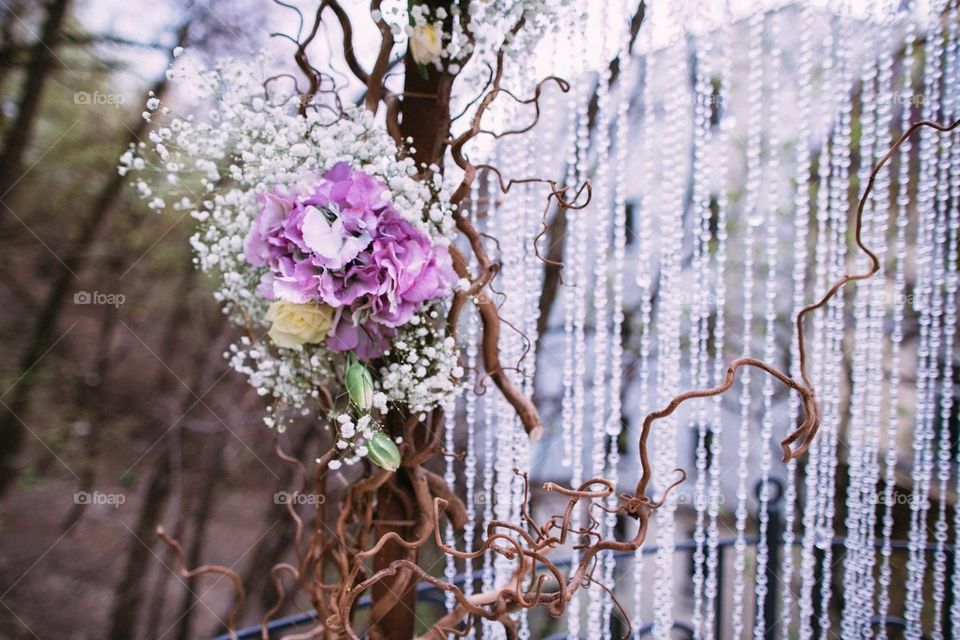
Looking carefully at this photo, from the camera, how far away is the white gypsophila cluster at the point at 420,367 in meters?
0.68

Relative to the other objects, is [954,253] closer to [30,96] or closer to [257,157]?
[257,157]

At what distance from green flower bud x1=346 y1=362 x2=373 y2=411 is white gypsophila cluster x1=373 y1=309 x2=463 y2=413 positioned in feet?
0.10

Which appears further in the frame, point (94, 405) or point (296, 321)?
point (94, 405)

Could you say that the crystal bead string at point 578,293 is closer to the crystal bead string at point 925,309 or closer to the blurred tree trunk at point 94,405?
the crystal bead string at point 925,309

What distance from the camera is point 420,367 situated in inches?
27.0

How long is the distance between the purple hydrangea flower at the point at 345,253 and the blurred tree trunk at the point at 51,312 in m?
1.09

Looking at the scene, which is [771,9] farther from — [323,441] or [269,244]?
[323,441]

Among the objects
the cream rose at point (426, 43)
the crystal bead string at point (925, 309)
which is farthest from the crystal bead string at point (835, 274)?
the cream rose at point (426, 43)

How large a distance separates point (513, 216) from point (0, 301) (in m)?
1.22

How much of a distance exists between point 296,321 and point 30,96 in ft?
4.06

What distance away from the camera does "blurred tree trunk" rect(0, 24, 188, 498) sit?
4.57ft

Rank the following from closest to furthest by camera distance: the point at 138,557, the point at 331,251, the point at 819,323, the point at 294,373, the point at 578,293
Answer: the point at 331,251 < the point at 294,373 < the point at 578,293 < the point at 819,323 < the point at 138,557

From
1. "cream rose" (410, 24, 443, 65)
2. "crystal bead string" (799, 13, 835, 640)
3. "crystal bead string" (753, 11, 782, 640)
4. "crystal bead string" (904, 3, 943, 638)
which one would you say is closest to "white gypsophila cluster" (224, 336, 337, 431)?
"cream rose" (410, 24, 443, 65)

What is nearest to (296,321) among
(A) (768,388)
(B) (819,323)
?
(A) (768,388)
